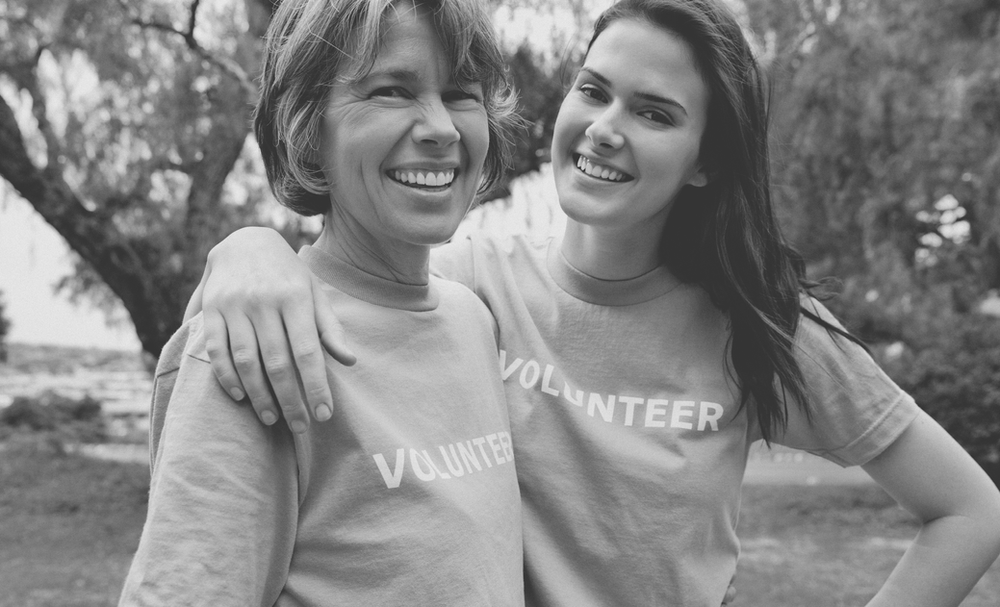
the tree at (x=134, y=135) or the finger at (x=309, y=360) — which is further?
the tree at (x=134, y=135)

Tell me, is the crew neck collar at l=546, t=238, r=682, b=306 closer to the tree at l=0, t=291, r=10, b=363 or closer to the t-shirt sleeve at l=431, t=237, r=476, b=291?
the t-shirt sleeve at l=431, t=237, r=476, b=291

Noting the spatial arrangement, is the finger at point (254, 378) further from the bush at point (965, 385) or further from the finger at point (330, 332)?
the bush at point (965, 385)

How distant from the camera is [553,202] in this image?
6.87 meters

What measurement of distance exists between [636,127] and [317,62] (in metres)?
0.68

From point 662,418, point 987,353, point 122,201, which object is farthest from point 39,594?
point 987,353

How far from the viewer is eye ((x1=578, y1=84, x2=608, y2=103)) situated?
A: 1.91 meters

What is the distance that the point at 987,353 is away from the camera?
340 inches

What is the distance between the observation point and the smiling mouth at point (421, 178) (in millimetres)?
1411

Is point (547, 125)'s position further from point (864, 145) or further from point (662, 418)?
point (662, 418)

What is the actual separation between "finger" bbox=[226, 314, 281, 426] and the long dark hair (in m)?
1.00

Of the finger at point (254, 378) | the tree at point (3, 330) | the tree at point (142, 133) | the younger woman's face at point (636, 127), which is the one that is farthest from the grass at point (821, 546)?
the tree at point (3, 330)

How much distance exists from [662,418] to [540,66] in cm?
589

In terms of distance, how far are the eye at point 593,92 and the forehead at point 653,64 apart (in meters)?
0.05

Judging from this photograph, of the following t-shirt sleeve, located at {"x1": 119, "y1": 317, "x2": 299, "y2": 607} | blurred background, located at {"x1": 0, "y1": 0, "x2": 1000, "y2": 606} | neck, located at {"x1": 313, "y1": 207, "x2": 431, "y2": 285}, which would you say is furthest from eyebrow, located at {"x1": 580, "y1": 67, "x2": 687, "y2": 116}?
blurred background, located at {"x1": 0, "y1": 0, "x2": 1000, "y2": 606}
